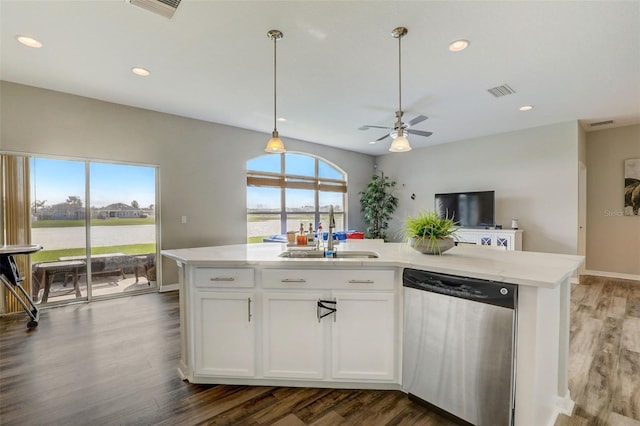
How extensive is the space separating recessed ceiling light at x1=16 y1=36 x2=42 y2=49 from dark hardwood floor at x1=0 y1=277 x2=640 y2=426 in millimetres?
2767

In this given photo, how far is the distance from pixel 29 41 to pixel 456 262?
4.01 m

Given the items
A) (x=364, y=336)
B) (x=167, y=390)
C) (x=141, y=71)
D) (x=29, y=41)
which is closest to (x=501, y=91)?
(x=364, y=336)

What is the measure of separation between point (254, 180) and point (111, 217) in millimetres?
2406

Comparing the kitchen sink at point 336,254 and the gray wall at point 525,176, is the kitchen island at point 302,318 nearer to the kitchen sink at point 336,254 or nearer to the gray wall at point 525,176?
the kitchen sink at point 336,254

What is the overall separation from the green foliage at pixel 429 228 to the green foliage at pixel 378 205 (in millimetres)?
5113

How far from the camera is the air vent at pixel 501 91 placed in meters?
3.59

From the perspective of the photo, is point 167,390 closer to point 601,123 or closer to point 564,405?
point 564,405

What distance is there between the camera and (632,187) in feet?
16.8

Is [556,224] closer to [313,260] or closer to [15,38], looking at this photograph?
[313,260]

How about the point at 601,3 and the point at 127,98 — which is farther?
the point at 127,98

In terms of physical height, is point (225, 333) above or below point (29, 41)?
below

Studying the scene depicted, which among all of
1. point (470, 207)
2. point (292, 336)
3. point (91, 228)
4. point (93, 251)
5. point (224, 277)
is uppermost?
point (470, 207)

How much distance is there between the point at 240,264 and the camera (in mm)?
1941

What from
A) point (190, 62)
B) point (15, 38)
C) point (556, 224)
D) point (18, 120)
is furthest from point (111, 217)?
point (556, 224)
